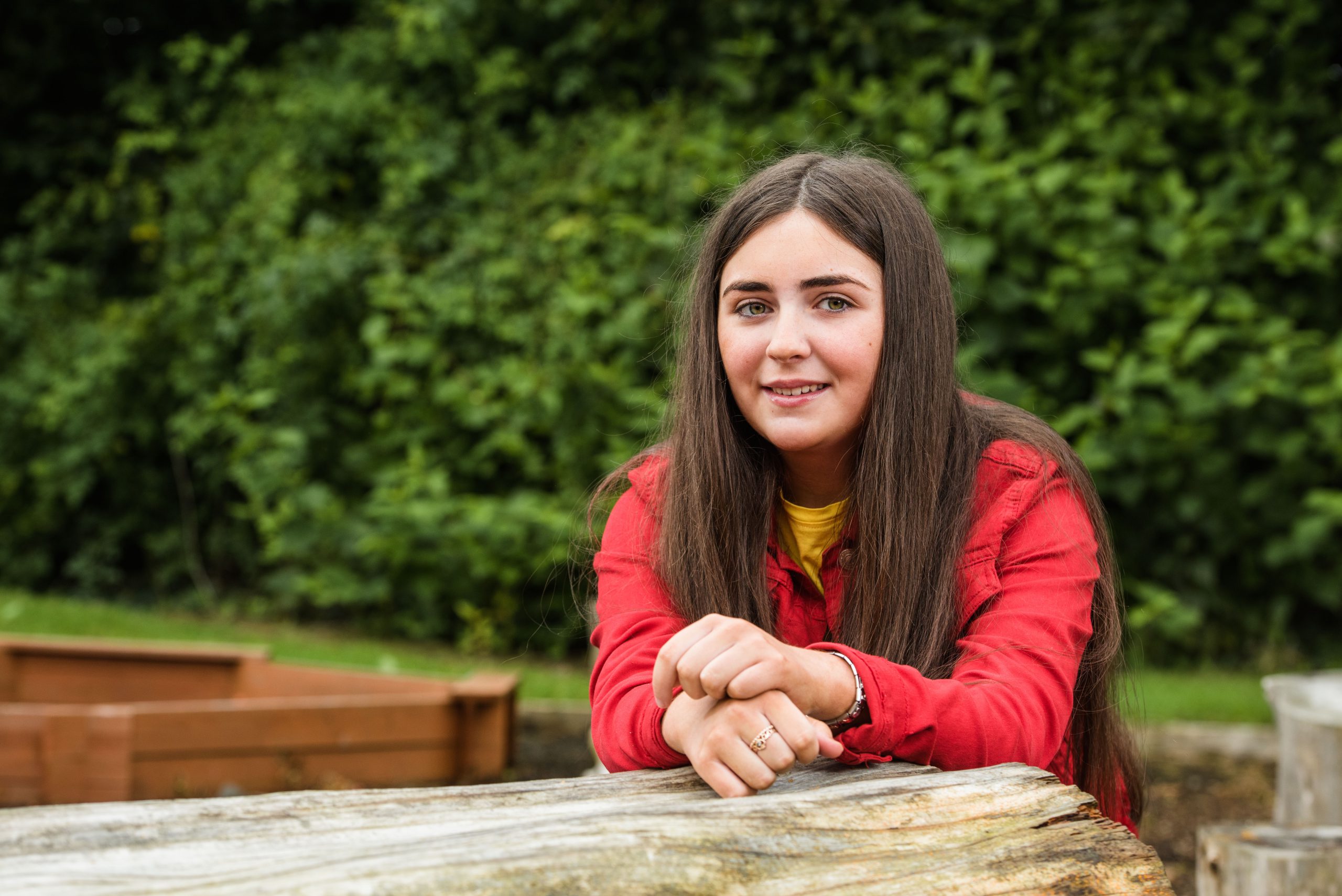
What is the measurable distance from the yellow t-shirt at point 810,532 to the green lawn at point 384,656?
250cm

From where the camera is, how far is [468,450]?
578 cm

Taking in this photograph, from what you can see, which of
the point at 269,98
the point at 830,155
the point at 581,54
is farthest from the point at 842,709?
→ the point at 269,98

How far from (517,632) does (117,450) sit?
2.98 metres

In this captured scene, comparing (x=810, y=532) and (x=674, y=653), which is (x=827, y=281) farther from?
→ (x=674, y=653)

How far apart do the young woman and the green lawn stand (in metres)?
2.50

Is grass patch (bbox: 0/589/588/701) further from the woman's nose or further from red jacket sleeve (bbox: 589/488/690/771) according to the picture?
the woman's nose

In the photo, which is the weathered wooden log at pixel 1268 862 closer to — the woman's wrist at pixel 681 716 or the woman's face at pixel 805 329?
the woman's face at pixel 805 329

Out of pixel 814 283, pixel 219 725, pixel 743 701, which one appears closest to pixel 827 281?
pixel 814 283

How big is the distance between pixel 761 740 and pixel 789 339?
61 cm

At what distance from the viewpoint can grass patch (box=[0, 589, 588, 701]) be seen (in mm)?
5055

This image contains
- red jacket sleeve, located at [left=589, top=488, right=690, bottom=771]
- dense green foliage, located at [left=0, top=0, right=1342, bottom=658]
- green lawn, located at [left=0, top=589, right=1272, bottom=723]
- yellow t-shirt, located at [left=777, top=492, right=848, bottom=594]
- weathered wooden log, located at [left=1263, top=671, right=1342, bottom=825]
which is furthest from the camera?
dense green foliage, located at [left=0, top=0, right=1342, bottom=658]

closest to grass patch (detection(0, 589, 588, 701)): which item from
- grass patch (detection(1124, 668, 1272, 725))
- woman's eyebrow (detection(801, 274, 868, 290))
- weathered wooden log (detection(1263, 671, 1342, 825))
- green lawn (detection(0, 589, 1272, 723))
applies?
green lawn (detection(0, 589, 1272, 723))

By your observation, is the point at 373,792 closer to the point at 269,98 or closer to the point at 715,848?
the point at 715,848

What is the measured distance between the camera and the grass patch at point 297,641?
5.05 metres
